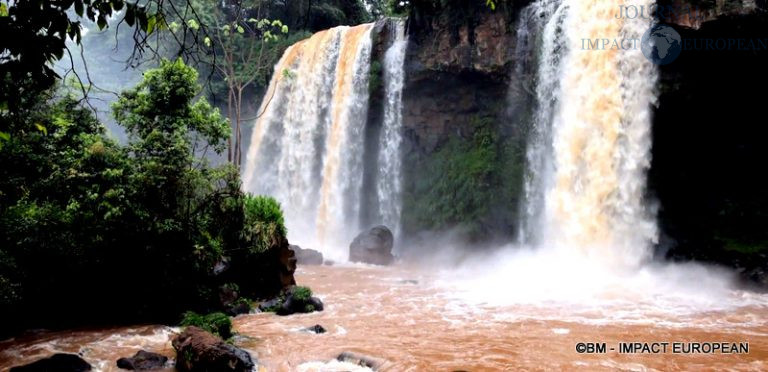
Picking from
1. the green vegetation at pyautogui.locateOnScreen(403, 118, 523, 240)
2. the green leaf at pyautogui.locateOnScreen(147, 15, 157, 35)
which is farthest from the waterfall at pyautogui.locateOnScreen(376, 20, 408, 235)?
the green leaf at pyautogui.locateOnScreen(147, 15, 157, 35)

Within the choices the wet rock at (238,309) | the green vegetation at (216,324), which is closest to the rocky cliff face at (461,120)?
the wet rock at (238,309)

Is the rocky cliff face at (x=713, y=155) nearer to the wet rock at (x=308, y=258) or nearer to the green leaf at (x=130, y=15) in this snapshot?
the wet rock at (x=308, y=258)

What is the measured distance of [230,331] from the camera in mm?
8812

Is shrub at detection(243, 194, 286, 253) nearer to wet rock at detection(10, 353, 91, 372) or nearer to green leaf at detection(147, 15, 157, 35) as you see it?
wet rock at detection(10, 353, 91, 372)

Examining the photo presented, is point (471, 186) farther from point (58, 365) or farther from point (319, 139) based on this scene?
point (58, 365)

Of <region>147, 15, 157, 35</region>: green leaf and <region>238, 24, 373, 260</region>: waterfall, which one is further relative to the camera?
<region>238, 24, 373, 260</region>: waterfall

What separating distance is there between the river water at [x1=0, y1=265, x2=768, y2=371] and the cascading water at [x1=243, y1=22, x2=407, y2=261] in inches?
401

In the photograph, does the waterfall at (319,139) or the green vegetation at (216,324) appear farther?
the waterfall at (319,139)

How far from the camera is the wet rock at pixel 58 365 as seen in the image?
21.7ft

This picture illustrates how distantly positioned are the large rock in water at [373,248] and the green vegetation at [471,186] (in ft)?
6.95

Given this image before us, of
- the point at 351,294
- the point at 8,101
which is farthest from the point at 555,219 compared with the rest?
the point at 8,101

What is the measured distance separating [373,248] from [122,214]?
1053cm

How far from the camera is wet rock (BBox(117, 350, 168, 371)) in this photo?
7.26 metres

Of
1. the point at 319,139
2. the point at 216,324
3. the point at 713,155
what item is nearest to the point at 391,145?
the point at 319,139
